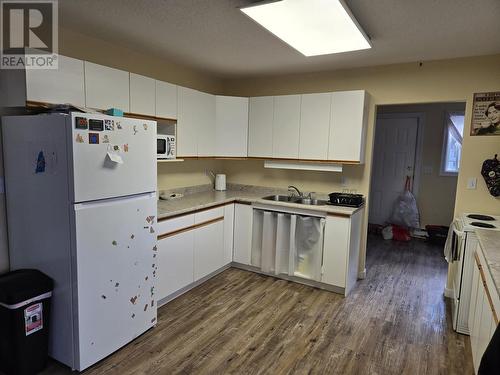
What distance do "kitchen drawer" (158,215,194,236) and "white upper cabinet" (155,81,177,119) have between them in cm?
102

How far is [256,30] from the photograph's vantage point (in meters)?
2.50

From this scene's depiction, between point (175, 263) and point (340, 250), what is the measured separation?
164 cm

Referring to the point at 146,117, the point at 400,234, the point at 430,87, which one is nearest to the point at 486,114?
the point at 430,87

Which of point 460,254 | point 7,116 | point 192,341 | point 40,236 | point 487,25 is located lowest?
point 192,341

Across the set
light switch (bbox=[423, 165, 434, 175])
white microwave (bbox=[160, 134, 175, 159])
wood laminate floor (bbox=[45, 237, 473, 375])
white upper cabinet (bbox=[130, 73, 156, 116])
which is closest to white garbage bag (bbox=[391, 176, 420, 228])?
light switch (bbox=[423, 165, 434, 175])

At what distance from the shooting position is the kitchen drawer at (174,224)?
9.00 feet

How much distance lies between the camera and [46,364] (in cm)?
209

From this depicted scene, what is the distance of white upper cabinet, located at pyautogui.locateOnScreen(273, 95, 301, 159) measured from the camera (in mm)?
3617

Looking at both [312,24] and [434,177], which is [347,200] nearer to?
[312,24]

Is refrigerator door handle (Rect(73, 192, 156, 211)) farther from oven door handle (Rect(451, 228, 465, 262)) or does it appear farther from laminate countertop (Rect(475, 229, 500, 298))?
oven door handle (Rect(451, 228, 465, 262))

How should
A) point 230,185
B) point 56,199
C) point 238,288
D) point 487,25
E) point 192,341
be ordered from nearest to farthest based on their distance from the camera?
point 56,199 → point 487,25 → point 192,341 → point 238,288 → point 230,185

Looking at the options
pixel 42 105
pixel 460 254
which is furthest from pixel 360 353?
pixel 42 105

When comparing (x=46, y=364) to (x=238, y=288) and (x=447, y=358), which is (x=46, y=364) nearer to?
(x=238, y=288)

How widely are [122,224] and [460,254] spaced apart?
8.96 ft
